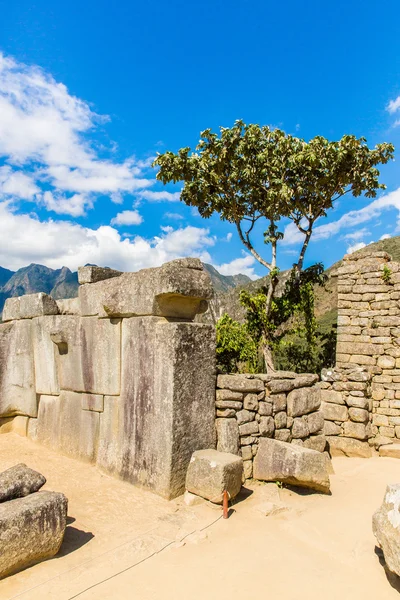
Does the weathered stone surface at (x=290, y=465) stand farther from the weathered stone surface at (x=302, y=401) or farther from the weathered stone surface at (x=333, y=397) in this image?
the weathered stone surface at (x=333, y=397)

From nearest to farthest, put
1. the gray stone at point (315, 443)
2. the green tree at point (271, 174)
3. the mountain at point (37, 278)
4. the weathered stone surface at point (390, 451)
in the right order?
the gray stone at point (315, 443), the weathered stone surface at point (390, 451), the green tree at point (271, 174), the mountain at point (37, 278)

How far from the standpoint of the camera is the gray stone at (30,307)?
5.95 m

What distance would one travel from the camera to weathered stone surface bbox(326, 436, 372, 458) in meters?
7.02

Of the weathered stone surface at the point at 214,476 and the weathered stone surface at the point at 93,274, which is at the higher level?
the weathered stone surface at the point at 93,274

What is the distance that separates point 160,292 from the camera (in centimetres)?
439

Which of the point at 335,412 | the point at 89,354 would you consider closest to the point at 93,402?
the point at 89,354

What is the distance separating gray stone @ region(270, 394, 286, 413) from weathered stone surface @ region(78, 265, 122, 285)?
2.66m

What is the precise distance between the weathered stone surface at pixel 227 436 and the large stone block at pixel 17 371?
114 inches

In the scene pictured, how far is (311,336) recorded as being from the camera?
10.8 m

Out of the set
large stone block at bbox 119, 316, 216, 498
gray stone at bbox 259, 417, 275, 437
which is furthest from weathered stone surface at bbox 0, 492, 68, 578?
gray stone at bbox 259, 417, 275, 437

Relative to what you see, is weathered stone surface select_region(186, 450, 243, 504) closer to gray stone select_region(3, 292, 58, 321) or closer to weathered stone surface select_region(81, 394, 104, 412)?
weathered stone surface select_region(81, 394, 104, 412)

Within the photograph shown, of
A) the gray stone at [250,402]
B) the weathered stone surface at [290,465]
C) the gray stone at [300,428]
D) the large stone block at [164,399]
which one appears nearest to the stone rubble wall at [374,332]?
the gray stone at [300,428]

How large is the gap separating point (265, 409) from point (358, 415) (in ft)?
9.43

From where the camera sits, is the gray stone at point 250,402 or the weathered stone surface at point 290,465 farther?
the gray stone at point 250,402
